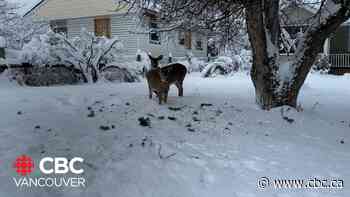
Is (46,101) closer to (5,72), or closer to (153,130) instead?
(153,130)

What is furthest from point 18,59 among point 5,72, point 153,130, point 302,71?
point 302,71

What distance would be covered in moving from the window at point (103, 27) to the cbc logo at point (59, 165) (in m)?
16.9

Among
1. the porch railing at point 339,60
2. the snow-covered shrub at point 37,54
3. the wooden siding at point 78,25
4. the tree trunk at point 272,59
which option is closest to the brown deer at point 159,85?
the tree trunk at point 272,59

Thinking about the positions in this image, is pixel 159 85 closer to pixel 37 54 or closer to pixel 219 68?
pixel 37 54

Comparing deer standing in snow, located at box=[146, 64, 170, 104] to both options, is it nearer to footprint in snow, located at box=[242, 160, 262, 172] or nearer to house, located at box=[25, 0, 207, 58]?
footprint in snow, located at box=[242, 160, 262, 172]

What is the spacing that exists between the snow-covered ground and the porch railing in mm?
15403

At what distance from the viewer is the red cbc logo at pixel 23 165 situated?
2709 millimetres

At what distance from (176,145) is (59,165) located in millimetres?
1273

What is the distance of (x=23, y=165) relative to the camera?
2.82 metres

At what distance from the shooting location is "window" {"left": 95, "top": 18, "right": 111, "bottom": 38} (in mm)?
19094

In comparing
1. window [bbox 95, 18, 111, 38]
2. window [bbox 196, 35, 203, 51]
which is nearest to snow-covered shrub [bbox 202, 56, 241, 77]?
window [bbox 95, 18, 111, 38]

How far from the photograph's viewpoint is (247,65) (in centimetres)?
1683

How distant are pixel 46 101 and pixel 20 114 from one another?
3.36 feet

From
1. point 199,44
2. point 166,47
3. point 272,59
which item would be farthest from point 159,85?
point 199,44
